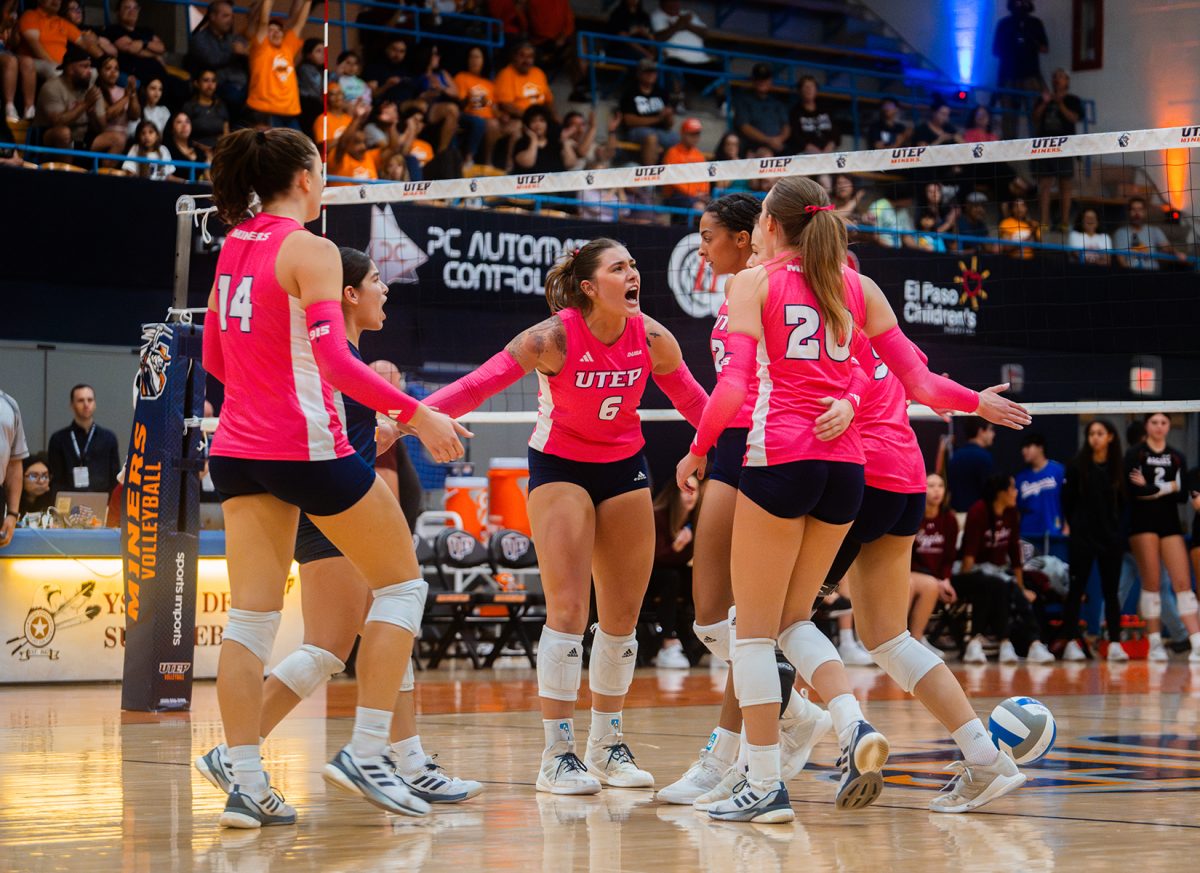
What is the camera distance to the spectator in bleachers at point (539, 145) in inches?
618

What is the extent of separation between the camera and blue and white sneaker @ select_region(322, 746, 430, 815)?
168 inches

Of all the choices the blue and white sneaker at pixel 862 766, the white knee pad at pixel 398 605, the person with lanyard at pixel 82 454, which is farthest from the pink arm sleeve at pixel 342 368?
the person with lanyard at pixel 82 454

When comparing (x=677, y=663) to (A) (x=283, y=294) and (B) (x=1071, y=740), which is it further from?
(A) (x=283, y=294)

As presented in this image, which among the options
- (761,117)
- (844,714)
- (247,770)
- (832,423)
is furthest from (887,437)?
(761,117)

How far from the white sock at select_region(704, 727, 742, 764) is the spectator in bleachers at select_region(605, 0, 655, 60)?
561 inches

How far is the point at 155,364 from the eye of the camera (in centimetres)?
823

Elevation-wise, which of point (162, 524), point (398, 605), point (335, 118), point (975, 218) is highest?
point (335, 118)

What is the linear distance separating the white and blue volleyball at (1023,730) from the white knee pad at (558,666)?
1337 mm

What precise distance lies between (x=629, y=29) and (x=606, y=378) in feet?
46.2

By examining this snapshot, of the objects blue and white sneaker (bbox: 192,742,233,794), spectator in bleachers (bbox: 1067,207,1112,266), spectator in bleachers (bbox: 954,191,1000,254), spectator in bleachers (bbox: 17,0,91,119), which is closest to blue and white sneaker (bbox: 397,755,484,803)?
blue and white sneaker (bbox: 192,742,233,794)

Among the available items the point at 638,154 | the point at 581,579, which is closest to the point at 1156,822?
the point at 581,579

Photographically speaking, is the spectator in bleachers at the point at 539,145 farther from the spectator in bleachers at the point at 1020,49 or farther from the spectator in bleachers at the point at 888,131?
the spectator in bleachers at the point at 1020,49

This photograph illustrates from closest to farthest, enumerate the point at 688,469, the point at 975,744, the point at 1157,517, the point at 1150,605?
1. the point at 975,744
2. the point at 688,469
3. the point at 1157,517
4. the point at 1150,605

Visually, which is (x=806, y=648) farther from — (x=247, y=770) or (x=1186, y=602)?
(x=1186, y=602)
